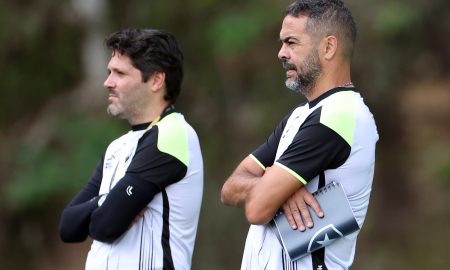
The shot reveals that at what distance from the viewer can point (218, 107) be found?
14.0m

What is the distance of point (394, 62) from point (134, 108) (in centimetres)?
788

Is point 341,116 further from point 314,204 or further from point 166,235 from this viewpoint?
point 166,235

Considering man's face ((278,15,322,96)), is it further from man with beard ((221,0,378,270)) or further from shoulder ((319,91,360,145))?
shoulder ((319,91,360,145))

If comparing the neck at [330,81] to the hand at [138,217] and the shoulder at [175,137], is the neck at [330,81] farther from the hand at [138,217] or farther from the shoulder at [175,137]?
the hand at [138,217]

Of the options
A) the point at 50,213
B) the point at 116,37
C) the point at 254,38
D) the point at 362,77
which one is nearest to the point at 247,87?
the point at 254,38

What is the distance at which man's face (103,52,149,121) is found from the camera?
492cm

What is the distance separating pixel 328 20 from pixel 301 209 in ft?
2.71

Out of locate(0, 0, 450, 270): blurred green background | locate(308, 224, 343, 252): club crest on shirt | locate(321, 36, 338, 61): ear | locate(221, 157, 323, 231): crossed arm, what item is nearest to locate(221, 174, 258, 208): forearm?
locate(221, 157, 323, 231): crossed arm

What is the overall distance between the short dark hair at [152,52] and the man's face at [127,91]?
1.4 inches

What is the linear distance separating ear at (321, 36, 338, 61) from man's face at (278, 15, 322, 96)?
1.4 inches

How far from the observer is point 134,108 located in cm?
491

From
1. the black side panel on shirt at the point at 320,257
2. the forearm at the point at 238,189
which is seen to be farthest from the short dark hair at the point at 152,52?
the black side panel on shirt at the point at 320,257

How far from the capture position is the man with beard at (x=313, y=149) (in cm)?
407

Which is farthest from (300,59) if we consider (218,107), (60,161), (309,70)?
(218,107)
